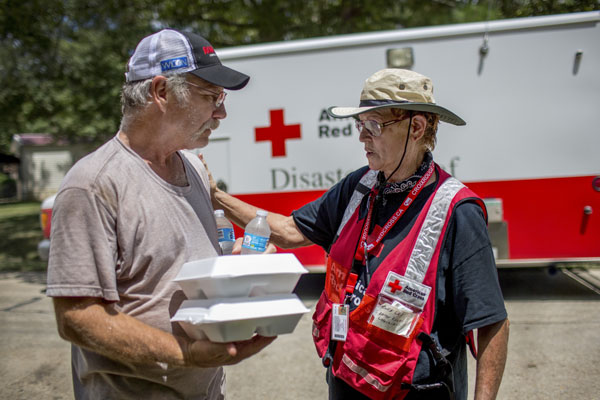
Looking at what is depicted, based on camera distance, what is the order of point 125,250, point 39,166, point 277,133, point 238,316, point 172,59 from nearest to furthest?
1. point 238,316
2. point 125,250
3. point 172,59
4. point 277,133
5. point 39,166

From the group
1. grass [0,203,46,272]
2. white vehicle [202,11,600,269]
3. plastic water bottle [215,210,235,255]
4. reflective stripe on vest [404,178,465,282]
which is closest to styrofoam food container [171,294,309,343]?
reflective stripe on vest [404,178,465,282]

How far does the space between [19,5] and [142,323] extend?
8.38m

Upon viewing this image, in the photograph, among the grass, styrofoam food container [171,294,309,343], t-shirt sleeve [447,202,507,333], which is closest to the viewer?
styrofoam food container [171,294,309,343]

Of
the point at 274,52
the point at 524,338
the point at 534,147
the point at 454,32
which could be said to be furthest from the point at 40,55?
the point at 524,338

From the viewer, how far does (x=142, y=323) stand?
1.35 meters

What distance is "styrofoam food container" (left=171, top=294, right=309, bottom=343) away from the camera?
48.9 inches

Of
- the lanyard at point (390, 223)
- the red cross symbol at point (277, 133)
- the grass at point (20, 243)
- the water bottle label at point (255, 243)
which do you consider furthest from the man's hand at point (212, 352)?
the grass at point (20, 243)

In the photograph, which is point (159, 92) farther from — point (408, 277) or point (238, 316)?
point (408, 277)

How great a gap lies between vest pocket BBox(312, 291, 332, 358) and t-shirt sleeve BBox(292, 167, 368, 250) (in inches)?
15.4

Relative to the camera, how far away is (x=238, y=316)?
48.8 inches

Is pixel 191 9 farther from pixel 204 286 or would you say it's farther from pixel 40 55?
pixel 204 286

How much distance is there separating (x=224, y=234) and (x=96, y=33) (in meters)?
8.38

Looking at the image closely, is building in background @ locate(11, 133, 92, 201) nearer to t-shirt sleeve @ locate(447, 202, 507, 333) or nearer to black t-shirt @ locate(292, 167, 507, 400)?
black t-shirt @ locate(292, 167, 507, 400)

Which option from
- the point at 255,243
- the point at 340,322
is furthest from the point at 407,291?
the point at 255,243
